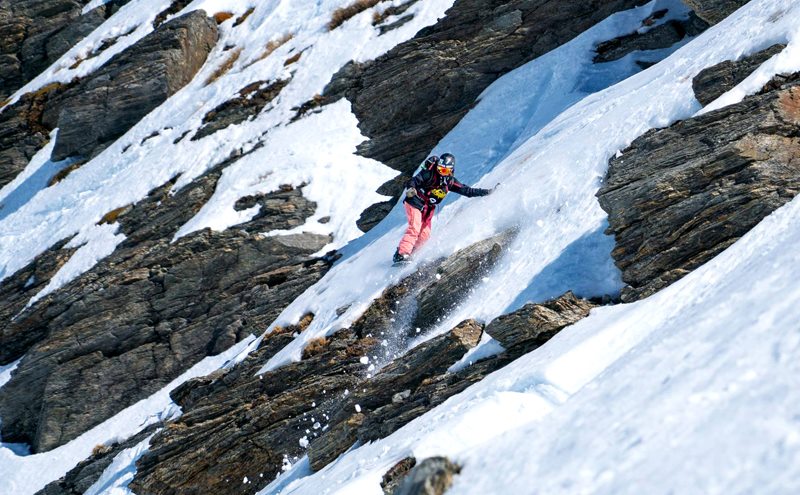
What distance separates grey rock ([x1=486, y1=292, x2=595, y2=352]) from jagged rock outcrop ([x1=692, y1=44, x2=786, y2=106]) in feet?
17.2

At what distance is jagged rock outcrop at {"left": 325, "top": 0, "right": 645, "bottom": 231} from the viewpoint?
2750 centimetres

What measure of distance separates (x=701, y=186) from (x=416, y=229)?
295 inches

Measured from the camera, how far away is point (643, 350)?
8891mm

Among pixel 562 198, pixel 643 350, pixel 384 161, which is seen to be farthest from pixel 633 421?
pixel 384 161

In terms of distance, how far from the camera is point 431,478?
8016 millimetres

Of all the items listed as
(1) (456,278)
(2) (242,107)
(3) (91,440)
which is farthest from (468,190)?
(2) (242,107)

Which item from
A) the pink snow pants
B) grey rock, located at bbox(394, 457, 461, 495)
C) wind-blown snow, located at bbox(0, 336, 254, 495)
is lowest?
wind-blown snow, located at bbox(0, 336, 254, 495)

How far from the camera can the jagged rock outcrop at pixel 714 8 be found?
21859mm

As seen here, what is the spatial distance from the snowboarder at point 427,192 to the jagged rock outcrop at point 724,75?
5230mm

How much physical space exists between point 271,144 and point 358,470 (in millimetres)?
21224

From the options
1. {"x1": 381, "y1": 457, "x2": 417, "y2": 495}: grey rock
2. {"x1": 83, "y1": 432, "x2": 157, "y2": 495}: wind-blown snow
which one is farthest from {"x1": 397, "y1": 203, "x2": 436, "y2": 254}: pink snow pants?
{"x1": 381, "y1": 457, "x2": 417, "y2": 495}: grey rock

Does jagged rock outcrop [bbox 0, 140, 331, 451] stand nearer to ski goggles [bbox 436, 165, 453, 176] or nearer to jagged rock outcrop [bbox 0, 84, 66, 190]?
ski goggles [bbox 436, 165, 453, 176]

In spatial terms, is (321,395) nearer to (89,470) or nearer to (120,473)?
(120,473)

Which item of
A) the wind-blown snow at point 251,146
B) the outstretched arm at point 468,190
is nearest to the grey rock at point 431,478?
the outstretched arm at point 468,190
